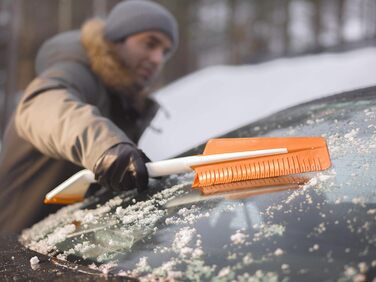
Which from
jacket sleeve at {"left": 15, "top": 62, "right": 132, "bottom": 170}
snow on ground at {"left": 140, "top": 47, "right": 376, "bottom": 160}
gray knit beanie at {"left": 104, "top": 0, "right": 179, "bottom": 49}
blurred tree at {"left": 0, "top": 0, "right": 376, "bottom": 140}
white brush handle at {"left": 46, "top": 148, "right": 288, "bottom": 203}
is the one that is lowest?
blurred tree at {"left": 0, "top": 0, "right": 376, "bottom": 140}

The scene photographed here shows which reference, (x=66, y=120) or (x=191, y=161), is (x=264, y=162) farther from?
(x=66, y=120)

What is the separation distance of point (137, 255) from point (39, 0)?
13.8m

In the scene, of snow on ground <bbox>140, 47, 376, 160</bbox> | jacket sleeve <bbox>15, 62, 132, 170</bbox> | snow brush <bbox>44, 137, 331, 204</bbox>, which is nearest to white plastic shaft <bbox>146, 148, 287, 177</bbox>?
snow brush <bbox>44, 137, 331, 204</bbox>

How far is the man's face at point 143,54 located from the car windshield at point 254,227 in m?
1.11

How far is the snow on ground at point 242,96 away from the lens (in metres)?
2.97

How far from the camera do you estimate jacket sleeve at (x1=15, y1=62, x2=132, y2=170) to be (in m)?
1.56

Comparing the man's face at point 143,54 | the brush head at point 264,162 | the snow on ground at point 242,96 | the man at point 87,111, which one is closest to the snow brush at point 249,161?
the brush head at point 264,162

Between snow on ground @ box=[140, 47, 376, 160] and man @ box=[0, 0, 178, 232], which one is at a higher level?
man @ box=[0, 0, 178, 232]

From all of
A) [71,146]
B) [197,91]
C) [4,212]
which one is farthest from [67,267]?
[197,91]

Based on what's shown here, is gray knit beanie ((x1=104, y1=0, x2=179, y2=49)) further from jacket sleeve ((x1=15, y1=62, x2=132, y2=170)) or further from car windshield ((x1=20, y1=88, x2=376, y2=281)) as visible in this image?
car windshield ((x1=20, y1=88, x2=376, y2=281))

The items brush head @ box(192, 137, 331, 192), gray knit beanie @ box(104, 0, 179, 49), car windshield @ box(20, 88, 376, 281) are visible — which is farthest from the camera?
gray knit beanie @ box(104, 0, 179, 49)

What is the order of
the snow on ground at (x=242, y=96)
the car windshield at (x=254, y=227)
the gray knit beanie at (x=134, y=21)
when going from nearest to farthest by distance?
the car windshield at (x=254, y=227) < the gray knit beanie at (x=134, y=21) < the snow on ground at (x=242, y=96)

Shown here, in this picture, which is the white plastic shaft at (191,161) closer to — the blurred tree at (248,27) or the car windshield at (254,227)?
the car windshield at (254,227)

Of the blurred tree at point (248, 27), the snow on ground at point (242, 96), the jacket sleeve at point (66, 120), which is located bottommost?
the blurred tree at point (248, 27)
